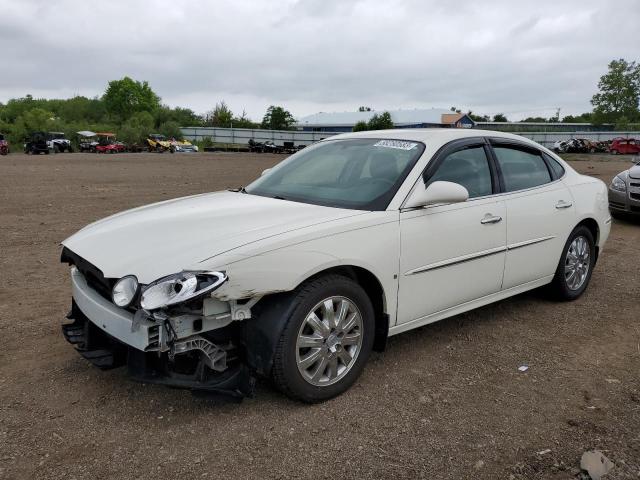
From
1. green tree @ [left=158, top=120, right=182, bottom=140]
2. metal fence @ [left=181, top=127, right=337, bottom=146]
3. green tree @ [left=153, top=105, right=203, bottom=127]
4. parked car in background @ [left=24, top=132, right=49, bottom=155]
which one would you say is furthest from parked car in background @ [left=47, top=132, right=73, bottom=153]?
green tree @ [left=153, top=105, right=203, bottom=127]

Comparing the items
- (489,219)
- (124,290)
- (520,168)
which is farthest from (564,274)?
(124,290)

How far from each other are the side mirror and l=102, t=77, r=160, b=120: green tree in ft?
338

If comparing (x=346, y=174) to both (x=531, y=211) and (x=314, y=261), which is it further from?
(x=531, y=211)

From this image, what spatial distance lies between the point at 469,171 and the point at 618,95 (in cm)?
9509

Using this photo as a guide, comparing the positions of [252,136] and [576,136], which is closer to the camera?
[576,136]

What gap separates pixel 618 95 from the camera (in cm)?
8425

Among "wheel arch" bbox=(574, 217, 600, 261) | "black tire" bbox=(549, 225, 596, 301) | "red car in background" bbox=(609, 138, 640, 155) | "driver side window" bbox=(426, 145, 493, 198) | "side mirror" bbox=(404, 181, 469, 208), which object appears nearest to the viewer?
"side mirror" bbox=(404, 181, 469, 208)

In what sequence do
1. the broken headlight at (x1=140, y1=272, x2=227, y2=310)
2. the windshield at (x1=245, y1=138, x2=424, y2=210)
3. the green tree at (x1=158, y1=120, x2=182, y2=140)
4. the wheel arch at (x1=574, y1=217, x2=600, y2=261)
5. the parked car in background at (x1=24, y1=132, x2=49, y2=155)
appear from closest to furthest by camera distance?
1. the broken headlight at (x1=140, y1=272, x2=227, y2=310)
2. the windshield at (x1=245, y1=138, x2=424, y2=210)
3. the wheel arch at (x1=574, y1=217, x2=600, y2=261)
4. the parked car in background at (x1=24, y1=132, x2=49, y2=155)
5. the green tree at (x1=158, y1=120, x2=182, y2=140)

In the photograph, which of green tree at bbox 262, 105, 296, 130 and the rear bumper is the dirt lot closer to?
the rear bumper

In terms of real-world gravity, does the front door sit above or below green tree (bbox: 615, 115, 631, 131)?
below

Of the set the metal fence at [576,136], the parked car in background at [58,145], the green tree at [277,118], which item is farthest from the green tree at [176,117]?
the metal fence at [576,136]

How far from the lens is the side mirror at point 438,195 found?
11.0 ft

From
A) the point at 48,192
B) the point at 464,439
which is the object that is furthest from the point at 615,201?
the point at 48,192

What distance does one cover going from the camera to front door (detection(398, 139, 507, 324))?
3.43m
